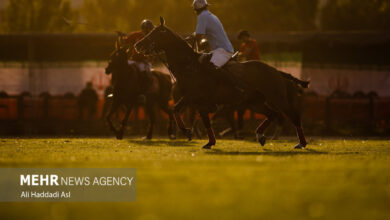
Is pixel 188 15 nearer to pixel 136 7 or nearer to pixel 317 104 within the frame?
pixel 136 7

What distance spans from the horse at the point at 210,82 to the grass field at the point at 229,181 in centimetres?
74

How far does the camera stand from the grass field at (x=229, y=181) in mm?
7215

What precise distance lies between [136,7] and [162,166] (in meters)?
64.6

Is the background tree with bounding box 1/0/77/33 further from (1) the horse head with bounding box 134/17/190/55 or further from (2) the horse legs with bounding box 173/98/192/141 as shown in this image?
(1) the horse head with bounding box 134/17/190/55

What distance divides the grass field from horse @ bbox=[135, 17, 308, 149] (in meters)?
0.74

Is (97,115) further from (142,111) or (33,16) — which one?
(33,16)

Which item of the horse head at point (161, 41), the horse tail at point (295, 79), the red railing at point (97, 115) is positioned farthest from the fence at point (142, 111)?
the horse head at point (161, 41)

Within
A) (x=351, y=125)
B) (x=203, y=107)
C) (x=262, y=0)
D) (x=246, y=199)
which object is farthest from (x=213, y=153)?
(x=262, y=0)

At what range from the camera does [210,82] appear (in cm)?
1562

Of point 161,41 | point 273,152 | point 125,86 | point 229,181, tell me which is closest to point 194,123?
point 125,86

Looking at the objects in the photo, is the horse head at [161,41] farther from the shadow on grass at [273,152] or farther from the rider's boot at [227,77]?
the shadow on grass at [273,152]

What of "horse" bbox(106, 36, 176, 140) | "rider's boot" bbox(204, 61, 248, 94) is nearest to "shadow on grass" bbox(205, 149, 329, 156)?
"rider's boot" bbox(204, 61, 248, 94)

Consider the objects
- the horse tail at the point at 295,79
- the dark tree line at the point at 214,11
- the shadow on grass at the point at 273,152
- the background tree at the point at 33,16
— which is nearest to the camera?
the shadow on grass at the point at 273,152

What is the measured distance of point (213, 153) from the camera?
14445 millimetres
